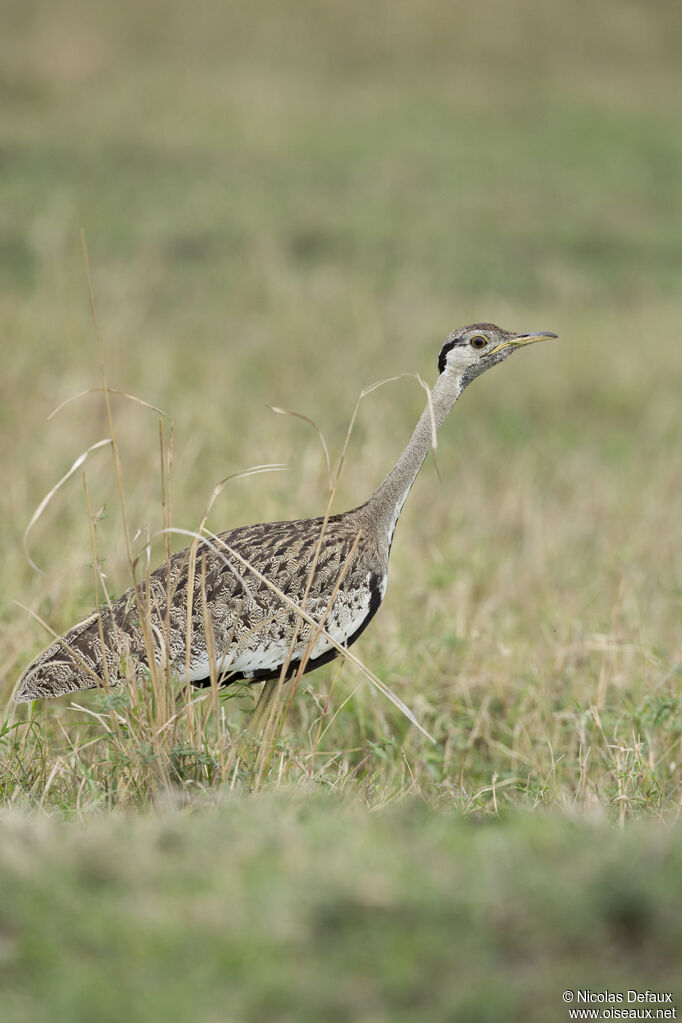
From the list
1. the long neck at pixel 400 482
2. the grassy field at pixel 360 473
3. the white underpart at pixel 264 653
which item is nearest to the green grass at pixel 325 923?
the grassy field at pixel 360 473

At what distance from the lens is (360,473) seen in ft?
25.5

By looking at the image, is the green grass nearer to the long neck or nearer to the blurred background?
the long neck

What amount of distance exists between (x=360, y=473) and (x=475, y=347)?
366 centimetres

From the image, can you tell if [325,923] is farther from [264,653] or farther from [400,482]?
[400,482]

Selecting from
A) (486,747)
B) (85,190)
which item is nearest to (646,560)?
(486,747)

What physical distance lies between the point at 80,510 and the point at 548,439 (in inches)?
177

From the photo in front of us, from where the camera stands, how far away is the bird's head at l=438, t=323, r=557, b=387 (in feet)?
13.5

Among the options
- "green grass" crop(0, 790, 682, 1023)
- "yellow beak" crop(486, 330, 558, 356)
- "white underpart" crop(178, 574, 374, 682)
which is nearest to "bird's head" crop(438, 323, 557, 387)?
"yellow beak" crop(486, 330, 558, 356)

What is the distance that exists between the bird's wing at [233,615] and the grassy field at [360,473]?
0.17 m

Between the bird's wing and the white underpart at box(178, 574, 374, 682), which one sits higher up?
Answer: the bird's wing

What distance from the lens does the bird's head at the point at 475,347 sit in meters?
4.12

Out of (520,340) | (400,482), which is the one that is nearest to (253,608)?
(400,482)

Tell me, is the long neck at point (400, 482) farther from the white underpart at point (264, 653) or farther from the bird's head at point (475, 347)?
the white underpart at point (264, 653)

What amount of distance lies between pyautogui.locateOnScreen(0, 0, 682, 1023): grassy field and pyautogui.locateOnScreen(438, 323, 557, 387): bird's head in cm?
124
